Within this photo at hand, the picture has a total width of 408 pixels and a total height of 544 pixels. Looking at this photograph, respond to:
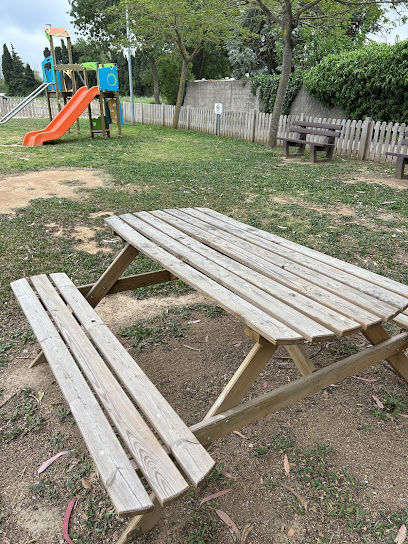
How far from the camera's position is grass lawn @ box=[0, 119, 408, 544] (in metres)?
3.19

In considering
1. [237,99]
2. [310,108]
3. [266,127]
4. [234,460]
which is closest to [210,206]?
[234,460]

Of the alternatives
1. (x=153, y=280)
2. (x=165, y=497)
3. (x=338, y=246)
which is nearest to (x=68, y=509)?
(x=165, y=497)

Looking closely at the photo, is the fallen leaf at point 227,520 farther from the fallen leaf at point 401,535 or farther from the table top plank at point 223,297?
the table top plank at point 223,297

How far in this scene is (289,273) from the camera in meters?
1.98

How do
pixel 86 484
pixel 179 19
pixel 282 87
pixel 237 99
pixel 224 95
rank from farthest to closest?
pixel 224 95, pixel 237 99, pixel 179 19, pixel 282 87, pixel 86 484

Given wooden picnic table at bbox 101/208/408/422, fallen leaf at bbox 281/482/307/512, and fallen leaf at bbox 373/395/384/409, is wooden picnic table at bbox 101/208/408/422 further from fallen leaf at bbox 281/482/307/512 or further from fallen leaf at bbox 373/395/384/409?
A: fallen leaf at bbox 281/482/307/512

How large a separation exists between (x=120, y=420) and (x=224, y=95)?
62.9ft

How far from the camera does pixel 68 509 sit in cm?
167

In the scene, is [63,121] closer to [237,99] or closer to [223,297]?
[237,99]

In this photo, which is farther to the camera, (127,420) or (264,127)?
(264,127)

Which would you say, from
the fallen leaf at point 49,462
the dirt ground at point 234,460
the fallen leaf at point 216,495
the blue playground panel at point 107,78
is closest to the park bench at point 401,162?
the dirt ground at point 234,460

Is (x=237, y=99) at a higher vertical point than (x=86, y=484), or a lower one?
higher

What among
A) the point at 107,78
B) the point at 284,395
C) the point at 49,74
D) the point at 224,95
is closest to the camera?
the point at 284,395

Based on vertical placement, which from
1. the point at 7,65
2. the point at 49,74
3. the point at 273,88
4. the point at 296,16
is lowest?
the point at 273,88
